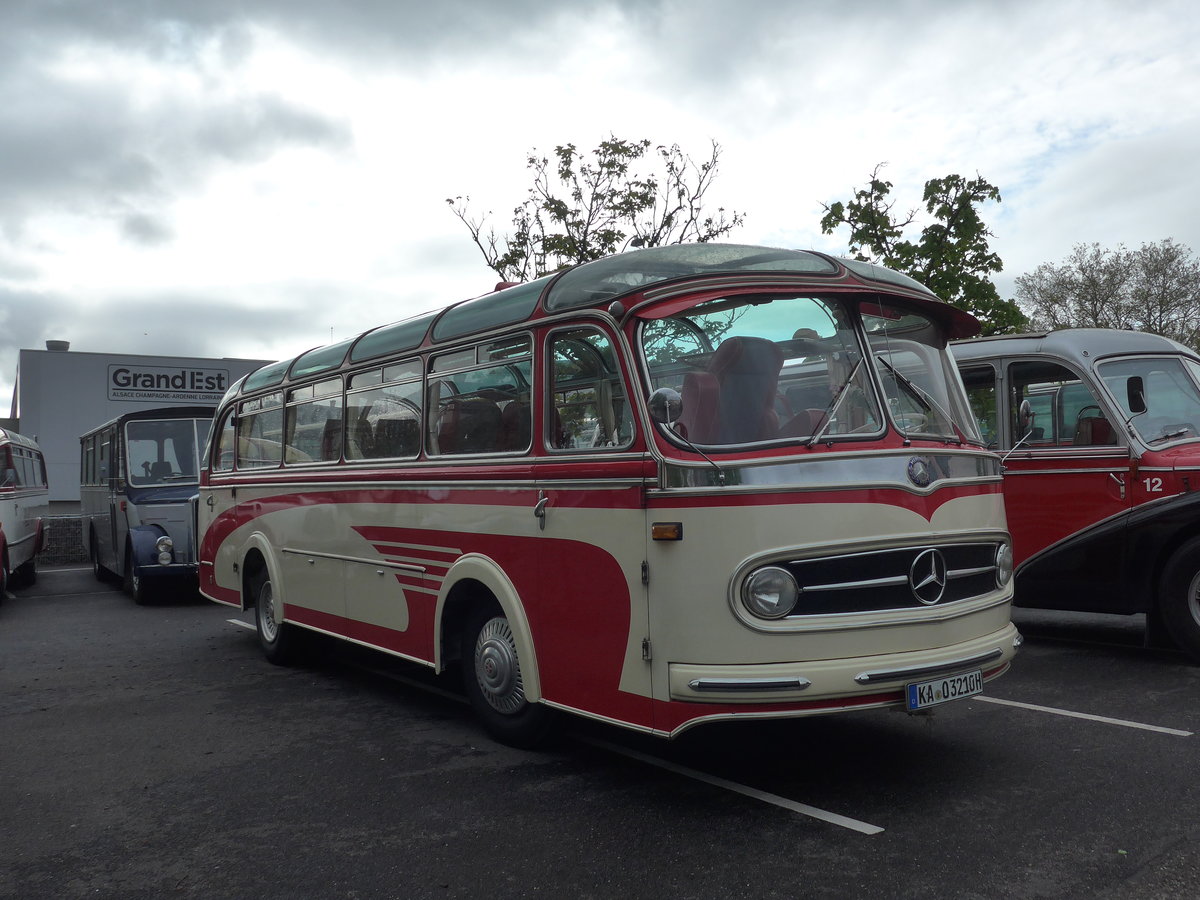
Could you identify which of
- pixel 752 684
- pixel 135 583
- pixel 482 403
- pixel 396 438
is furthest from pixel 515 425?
pixel 135 583

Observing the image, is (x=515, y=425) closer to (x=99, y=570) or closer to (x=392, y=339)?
(x=392, y=339)

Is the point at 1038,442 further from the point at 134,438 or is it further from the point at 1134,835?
the point at 134,438

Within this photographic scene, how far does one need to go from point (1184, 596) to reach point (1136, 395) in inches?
69.1

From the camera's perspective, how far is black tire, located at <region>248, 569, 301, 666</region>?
30.7ft

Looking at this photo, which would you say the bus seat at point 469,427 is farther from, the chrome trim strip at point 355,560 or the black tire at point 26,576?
the black tire at point 26,576

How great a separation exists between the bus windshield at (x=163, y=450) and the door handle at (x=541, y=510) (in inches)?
424

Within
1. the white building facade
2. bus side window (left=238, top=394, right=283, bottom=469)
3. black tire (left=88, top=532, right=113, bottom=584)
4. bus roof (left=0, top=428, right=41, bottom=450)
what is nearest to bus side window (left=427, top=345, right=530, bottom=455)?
bus side window (left=238, top=394, right=283, bottom=469)

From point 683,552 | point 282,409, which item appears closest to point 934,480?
point 683,552

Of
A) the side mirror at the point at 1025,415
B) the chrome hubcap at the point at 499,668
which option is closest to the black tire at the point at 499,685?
the chrome hubcap at the point at 499,668

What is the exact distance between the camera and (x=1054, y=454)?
889 centimetres

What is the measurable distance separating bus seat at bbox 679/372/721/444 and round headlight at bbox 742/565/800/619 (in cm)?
69

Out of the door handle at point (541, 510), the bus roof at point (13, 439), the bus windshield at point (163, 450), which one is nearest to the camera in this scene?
the door handle at point (541, 510)

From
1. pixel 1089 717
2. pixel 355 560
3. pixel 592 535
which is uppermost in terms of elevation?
pixel 592 535

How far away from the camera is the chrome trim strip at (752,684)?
4.62m
